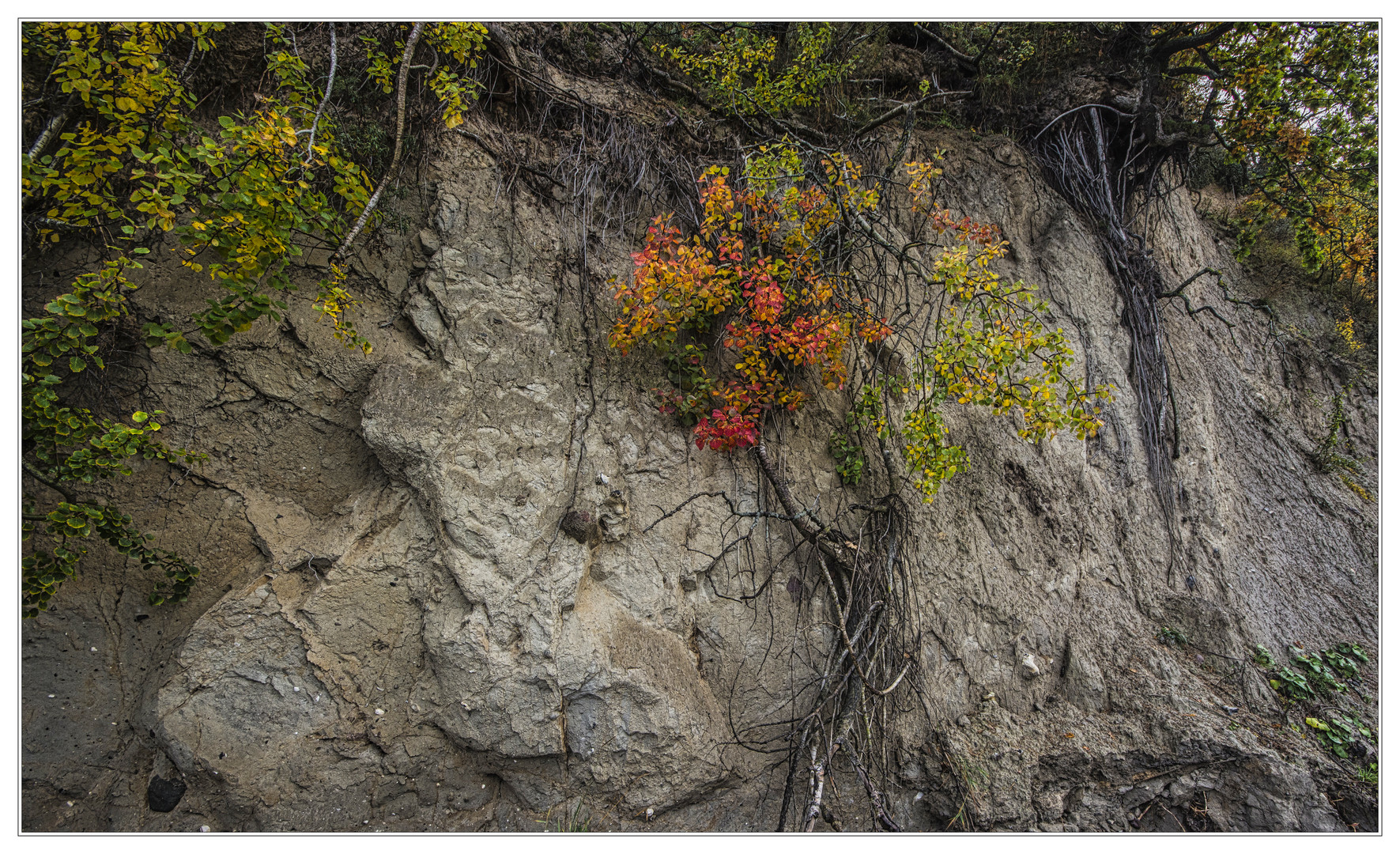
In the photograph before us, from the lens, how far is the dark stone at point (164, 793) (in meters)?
2.60

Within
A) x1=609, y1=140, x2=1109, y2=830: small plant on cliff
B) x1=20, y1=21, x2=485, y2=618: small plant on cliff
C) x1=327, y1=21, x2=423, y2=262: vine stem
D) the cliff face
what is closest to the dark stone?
the cliff face

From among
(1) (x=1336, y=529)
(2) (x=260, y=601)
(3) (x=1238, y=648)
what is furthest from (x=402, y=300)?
(1) (x=1336, y=529)

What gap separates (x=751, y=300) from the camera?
10.5 ft

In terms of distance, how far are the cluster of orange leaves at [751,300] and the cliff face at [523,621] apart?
31 centimetres

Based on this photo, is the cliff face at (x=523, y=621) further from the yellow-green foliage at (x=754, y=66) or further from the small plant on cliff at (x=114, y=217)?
the yellow-green foliage at (x=754, y=66)

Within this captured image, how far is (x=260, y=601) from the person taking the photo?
279 centimetres

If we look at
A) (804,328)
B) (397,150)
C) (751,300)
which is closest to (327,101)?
(397,150)

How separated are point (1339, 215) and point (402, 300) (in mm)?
6770

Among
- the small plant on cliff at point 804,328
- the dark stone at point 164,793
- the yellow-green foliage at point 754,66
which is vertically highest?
the yellow-green foliage at point 754,66

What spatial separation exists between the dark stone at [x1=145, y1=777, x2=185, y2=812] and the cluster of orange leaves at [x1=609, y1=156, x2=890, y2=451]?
9.51 feet

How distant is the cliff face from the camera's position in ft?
8.91

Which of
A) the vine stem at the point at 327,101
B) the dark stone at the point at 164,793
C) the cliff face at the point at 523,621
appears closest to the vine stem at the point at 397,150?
the vine stem at the point at 327,101

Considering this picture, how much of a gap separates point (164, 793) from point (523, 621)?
170 cm

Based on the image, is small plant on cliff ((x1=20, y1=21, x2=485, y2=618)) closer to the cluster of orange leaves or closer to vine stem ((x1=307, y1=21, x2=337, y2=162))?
vine stem ((x1=307, y1=21, x2=337, y2=162))
